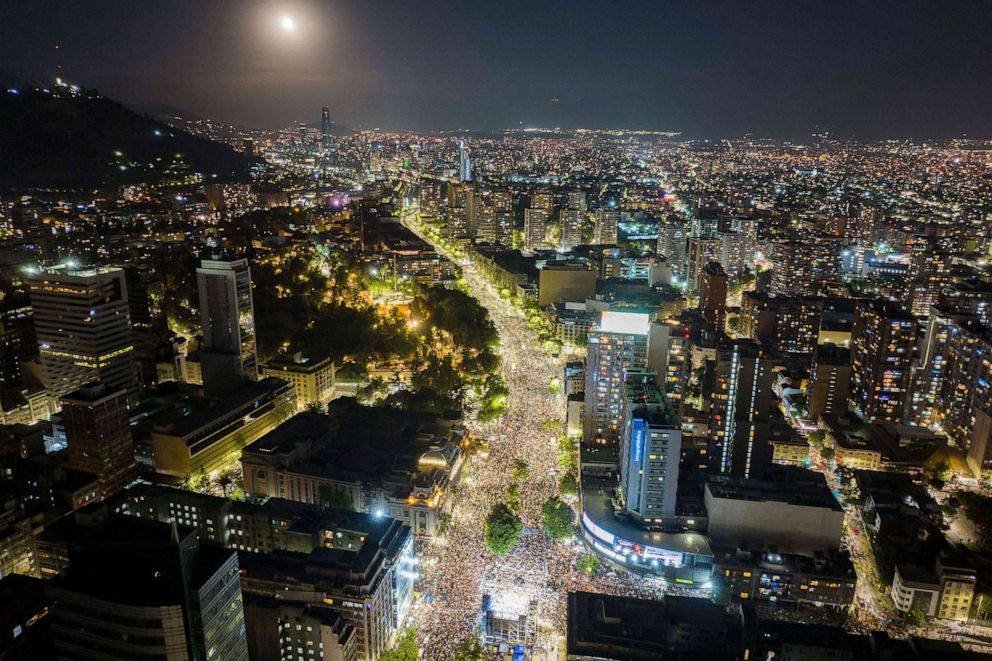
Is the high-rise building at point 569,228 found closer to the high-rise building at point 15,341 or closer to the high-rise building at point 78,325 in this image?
the high-rise building at point 78,325

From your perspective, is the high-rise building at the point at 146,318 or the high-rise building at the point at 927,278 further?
the high-rise building at the point at 927,278

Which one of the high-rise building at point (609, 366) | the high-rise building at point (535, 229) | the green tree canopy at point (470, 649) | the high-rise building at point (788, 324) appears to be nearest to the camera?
the green tree canopy at point (470, 649)

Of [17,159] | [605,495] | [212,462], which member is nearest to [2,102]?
[17,159]

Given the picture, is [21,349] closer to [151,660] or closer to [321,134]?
[151,660]

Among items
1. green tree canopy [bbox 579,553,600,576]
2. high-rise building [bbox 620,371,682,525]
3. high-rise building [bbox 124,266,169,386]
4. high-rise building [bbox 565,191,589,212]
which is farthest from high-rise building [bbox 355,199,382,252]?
green tree canopy [bbox 579,553,600,576]

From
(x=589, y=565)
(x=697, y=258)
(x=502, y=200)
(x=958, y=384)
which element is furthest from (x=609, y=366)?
(x=502, y=200)

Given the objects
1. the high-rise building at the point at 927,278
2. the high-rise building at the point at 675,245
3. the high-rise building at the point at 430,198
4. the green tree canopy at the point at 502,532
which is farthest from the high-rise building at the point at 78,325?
the high-rise building at the point at 430,198
